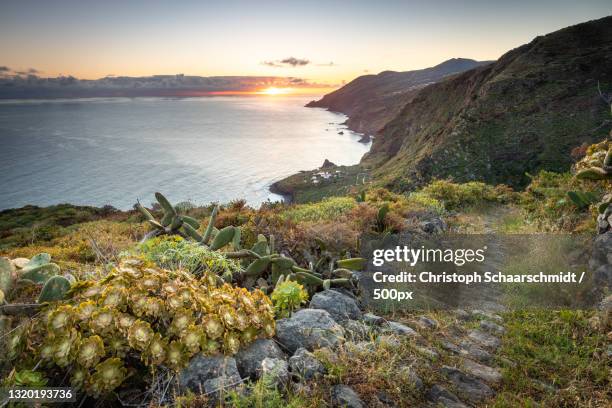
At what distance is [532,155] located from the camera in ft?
152

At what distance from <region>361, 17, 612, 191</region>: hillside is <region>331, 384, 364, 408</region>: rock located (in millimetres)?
42508

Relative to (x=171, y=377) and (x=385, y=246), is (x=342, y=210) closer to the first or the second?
(x=385, y=246)

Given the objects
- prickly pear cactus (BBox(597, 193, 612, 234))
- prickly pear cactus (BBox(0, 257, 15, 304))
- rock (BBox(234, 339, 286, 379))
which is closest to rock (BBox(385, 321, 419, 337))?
rock (BBox(234, 339, 286, 379))

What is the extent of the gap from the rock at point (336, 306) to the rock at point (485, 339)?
1364 mm

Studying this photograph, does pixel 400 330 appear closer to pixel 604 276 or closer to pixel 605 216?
pixel 604 276

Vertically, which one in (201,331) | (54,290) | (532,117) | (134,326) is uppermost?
(532,117)

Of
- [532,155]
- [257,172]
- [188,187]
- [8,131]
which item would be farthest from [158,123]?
[532,155]

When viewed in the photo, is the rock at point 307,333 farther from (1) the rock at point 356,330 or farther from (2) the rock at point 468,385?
(2) the rock at point 468,385

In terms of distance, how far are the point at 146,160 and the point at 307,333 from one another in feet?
348

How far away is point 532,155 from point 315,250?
48859 mm

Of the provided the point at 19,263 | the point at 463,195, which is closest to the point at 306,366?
the point at 19,263

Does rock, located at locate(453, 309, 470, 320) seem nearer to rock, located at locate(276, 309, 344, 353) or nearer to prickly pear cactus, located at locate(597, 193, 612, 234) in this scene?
rock, located at locate(276, 309, 344, 353)

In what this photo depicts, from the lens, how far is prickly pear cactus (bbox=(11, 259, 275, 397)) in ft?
7.73

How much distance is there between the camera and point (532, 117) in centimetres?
5209
